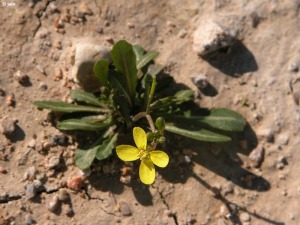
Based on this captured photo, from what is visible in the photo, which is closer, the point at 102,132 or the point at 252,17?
the point at 102,132

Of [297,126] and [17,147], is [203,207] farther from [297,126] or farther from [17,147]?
[17,147]

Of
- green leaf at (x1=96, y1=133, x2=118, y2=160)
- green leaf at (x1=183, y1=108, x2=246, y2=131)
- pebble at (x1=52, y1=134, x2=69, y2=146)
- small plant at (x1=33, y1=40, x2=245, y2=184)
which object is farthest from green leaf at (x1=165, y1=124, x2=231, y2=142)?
pebble at (x1=52, y1=134, x2=69, y2=146)

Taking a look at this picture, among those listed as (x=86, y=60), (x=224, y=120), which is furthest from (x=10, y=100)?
(x=224, y=120)

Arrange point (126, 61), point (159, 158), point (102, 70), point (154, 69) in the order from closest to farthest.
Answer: point (159, 158)
point (102, 70)
point (126, 61)
point (154, 69)

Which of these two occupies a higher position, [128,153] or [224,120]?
[128,153]

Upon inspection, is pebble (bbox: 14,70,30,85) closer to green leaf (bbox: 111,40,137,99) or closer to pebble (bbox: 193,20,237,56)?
green leaf (bbox: 111,40,137,99)

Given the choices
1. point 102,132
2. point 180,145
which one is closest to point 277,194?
point 180,145

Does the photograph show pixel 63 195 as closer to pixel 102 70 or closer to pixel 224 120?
pixel 102 70
